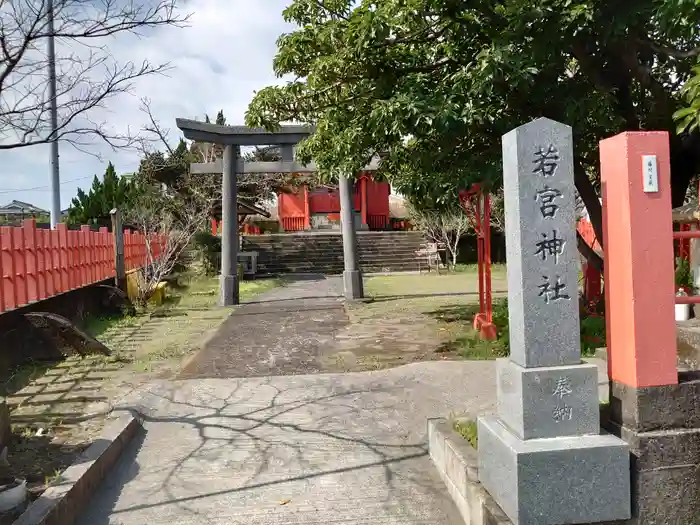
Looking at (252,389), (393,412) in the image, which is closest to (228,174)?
(252,389)

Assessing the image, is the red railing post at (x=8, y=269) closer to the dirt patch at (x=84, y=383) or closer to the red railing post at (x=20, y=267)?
the red railing post at (x=20, y=267)

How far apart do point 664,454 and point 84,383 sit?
6.32 m

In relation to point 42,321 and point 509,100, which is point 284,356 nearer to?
point 42,321

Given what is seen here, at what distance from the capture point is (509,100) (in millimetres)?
6988

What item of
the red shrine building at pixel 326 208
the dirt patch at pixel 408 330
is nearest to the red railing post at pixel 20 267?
the dirt patch at pixel 408 330

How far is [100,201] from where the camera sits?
24312 millimetres

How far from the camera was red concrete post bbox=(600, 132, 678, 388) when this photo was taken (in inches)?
123

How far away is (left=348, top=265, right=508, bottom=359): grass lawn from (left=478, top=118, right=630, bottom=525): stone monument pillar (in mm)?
4617

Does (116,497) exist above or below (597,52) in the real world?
below

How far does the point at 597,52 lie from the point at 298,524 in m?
6.60

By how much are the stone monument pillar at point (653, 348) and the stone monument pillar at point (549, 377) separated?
0.17 metres

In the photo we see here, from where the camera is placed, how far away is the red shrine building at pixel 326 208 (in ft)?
106

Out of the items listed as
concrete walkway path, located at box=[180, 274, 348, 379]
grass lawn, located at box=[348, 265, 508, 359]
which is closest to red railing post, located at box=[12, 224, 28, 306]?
concrete walkway path, located at box=[180, 274, 348, 379]

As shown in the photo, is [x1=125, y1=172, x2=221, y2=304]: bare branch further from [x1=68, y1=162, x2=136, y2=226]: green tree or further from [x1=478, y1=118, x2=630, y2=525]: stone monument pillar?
[x1=478, y1=118, x2=630, y2=525]: stone monument pillar
